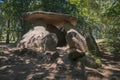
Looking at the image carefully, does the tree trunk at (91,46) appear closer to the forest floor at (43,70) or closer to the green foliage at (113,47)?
the forest floor at (43,70)

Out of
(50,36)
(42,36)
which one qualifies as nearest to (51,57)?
(50,36)

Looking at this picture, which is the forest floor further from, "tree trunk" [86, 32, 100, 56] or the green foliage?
the green foliage

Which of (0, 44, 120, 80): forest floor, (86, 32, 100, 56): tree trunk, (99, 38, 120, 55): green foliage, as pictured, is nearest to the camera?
(0, 44, 120, 80): forest floor

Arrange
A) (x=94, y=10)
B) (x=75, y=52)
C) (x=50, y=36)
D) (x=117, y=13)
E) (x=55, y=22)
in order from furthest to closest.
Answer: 1. (x=94, y=10)
2. (x=55, y=22)
3. (x=117, y=13)
4. (x=50, y=36)
5. (x=75, y=52)

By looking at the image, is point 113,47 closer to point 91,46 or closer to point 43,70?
point 91,46

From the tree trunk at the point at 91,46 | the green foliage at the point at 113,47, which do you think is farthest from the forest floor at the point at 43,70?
the green foliage at the point at 113,47

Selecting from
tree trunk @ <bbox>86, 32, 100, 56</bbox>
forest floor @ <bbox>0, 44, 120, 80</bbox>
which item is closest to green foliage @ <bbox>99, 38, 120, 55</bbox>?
tree trunk @ <bbox>86, 32, 100, 56</bbox>

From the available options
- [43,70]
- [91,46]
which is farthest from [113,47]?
[43,70]

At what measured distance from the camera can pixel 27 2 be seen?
21.2 meters

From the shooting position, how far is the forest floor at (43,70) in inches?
288

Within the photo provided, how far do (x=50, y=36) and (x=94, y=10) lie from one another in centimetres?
1702

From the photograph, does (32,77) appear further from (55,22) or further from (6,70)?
(55,22)

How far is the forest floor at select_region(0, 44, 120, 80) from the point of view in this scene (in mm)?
7312

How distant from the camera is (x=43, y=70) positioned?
8.03m
